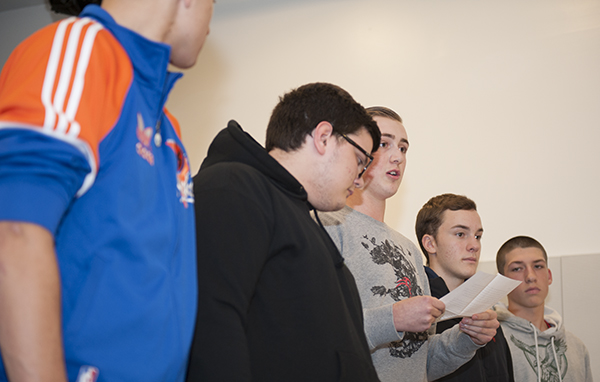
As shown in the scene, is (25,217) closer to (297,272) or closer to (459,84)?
(297,272)

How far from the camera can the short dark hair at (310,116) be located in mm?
1135

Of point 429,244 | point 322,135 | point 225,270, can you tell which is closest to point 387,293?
point 322,135

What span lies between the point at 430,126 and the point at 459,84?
293 millimetres

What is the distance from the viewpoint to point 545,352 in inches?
93.9

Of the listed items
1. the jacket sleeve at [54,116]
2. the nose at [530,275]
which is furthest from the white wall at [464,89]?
the jacket sleeve at [54,116]

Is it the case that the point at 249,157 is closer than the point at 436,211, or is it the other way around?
the point at 249,157

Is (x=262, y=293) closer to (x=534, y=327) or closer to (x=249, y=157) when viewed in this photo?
(x=249, y=157)

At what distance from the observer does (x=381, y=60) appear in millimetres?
3055

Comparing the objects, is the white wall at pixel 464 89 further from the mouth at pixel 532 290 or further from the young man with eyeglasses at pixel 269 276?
the young man with eyeglasses at pixel 269 276

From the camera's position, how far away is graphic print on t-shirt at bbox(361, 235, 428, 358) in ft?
4.76

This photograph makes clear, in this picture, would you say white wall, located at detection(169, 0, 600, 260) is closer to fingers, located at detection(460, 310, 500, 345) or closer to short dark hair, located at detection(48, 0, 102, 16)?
fingers, located at detection(460, 310, 500, 345)

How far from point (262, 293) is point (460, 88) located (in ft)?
7.76

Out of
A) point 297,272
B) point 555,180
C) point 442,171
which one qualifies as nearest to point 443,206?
point 442,171

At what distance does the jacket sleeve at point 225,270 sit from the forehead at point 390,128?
0.98 meters
